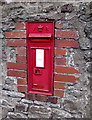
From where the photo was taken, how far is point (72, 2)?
1.79m

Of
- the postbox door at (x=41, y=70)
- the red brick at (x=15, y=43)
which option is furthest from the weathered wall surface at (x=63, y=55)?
the postbox door at (x=41, y=70)

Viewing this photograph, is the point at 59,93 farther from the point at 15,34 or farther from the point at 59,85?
the point at 15,34

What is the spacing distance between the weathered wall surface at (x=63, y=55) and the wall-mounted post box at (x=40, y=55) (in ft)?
0.24

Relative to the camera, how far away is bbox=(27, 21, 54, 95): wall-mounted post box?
1.88m

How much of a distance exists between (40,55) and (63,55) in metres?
0.29

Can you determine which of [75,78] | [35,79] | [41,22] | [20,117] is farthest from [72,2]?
[20,117]

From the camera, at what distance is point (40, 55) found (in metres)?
1.93

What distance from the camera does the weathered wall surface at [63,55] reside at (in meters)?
1.80

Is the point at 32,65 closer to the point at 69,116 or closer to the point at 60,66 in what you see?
the point at 60,66

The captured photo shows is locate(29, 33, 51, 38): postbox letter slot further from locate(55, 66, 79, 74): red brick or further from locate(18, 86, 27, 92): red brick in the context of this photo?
locate(18, 86, 27, 92): red brick

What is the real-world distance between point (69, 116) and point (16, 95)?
0.76 meters

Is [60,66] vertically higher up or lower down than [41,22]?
lower down

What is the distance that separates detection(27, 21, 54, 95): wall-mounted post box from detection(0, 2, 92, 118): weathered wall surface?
74mm

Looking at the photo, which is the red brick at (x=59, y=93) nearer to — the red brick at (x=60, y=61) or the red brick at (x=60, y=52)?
the red brick at (x=60, y=61)
